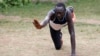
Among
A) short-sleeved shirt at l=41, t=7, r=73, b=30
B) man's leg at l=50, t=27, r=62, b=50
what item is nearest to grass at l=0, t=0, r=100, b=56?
man's leg at l=50, t=27, r=62, b=50

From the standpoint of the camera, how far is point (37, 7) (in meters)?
16.6

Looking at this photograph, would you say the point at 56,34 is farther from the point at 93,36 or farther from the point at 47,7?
the point at 47,7

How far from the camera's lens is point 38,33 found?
35.6 feet

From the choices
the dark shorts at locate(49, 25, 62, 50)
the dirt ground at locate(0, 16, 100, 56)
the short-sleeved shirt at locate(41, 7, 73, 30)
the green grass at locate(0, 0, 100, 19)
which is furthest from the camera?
the green grass at locate(0, 0, 100, 19)

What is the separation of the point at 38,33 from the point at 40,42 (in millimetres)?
1516

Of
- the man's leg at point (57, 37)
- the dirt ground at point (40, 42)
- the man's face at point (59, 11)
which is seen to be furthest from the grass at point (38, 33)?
the man's face at point (59, 11)

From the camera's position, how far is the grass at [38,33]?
8305mm

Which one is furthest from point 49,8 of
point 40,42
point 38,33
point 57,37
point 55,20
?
point 55,20

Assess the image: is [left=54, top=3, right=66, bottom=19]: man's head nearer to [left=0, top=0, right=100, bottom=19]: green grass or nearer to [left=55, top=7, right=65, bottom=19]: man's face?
[left=55, top=7, right=65, bottom=19]: man's face

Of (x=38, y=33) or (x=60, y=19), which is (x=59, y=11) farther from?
(x=38, y=33)

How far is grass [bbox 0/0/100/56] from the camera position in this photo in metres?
8.30

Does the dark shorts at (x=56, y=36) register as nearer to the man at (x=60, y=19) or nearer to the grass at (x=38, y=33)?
the man at (x=60, y=19)

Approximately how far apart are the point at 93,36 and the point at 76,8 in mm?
6380

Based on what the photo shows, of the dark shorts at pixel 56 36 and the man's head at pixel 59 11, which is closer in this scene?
the man's head at pixel 59 11
